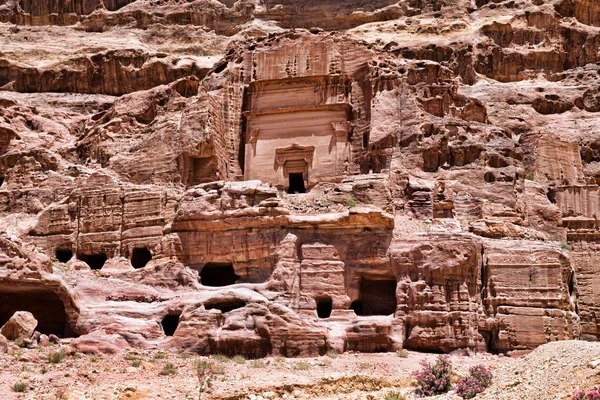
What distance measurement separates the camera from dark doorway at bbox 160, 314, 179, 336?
24.9m

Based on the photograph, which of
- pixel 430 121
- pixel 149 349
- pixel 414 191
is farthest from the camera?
pixel 430 121

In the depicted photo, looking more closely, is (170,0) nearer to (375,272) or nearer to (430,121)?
(430,121)

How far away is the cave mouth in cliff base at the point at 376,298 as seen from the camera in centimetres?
2667

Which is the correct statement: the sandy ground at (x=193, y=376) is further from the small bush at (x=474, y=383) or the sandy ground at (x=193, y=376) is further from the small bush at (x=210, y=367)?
the small bush at (x=474, y=383)

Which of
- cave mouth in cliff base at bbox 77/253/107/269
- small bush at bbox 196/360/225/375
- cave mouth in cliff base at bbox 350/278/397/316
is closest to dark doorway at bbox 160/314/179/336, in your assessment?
small bush at bbox 196/360/225/375

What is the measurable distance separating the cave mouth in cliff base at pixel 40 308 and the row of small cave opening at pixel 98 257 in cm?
479

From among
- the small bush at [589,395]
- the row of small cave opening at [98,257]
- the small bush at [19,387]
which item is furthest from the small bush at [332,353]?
the small bush at [589,395]

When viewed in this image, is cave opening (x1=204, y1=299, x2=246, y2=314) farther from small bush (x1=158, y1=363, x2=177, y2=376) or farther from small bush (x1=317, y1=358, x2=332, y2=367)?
small bush (x1=158, y1=363, x2=177, y2=376)

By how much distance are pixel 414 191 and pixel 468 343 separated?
24.5ft

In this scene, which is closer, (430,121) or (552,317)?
(552,317)

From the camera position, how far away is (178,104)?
3609 cm

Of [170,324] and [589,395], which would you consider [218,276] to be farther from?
[589,395]

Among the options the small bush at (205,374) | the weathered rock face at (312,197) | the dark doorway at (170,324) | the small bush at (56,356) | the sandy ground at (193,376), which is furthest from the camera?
the dark doorway at (170,324)

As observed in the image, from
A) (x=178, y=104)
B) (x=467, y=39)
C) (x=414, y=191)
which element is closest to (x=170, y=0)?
(x=467, y=39)
